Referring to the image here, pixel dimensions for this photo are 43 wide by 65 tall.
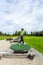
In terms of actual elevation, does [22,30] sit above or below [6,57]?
above

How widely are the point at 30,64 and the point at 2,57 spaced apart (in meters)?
2.93

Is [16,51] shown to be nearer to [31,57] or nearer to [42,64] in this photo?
[31,57]

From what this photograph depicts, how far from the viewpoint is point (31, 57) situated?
37.7 ft

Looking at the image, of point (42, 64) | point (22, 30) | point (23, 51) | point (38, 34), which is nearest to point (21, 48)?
point (23, 51)

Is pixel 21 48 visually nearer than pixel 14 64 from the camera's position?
No

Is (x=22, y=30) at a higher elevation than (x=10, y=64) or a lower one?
higher

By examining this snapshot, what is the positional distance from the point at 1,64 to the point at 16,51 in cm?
423

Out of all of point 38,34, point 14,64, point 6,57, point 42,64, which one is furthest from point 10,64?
point 38,34

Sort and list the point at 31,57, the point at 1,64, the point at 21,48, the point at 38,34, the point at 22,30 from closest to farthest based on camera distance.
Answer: the point at 1,64 → the point at 31,57 → the point at 21,48 → the point at 22,30 → the point at 38,34

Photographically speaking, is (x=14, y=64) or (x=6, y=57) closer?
(x=14, y=64)

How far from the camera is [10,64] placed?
375 inches

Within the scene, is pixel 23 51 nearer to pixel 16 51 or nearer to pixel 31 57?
pixel 16 51

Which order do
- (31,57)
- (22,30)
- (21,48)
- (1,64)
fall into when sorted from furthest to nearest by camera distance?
(22,30) → (21,48) → (31,57) → (1,64)

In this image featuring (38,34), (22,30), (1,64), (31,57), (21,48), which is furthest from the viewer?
(38,34)
